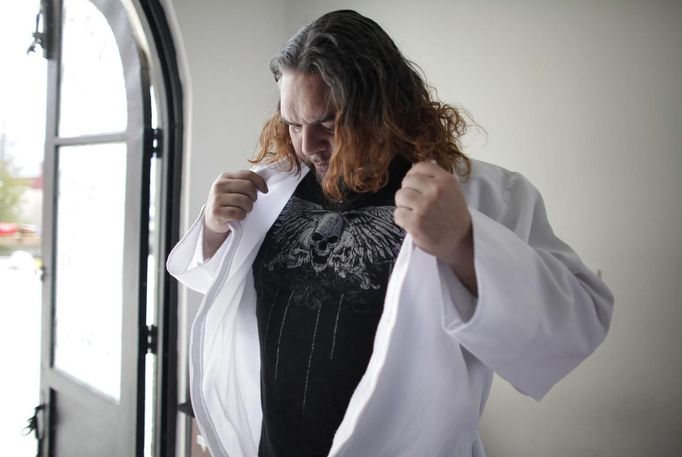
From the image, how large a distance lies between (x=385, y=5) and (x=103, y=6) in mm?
883

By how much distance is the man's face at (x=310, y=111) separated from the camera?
66 centimetres

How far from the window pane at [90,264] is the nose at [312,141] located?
1072mm

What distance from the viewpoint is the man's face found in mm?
656

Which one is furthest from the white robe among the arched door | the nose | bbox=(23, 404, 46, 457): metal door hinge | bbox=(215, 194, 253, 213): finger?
bbox=(23, 404, 46, 457): metal door hinge

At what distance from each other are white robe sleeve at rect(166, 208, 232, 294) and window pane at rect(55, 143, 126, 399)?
2.37 feet

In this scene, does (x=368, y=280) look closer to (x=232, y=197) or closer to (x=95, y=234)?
(x=232, y=197)

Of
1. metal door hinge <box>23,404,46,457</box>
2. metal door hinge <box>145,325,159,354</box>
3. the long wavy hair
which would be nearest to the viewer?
the long wavy hair

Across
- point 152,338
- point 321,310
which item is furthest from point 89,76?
point 321,310

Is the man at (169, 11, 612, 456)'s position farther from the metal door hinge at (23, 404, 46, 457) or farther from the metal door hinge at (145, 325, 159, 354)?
the metal door hinge at (23, 404, 46, 457)

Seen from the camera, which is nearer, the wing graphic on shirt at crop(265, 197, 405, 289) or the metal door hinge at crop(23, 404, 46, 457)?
the wing graphic on shirt at crop(265, 197, 405, 289)

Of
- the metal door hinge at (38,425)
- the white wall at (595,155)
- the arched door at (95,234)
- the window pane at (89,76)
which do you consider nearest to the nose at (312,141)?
the white wall at (595,155)

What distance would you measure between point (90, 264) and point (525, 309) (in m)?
1.64

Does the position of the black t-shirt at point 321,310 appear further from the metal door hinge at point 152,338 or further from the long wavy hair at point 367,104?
the metal door hinge at point 152,338

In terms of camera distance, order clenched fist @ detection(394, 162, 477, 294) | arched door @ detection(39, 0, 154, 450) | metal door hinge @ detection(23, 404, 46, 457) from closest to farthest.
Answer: clenched fist @ detection(394, 162, 477, 294) → arched door @ detection(39, 0, 154, 450) → metal door hinge @ detection(23, 404, 46, 457)
